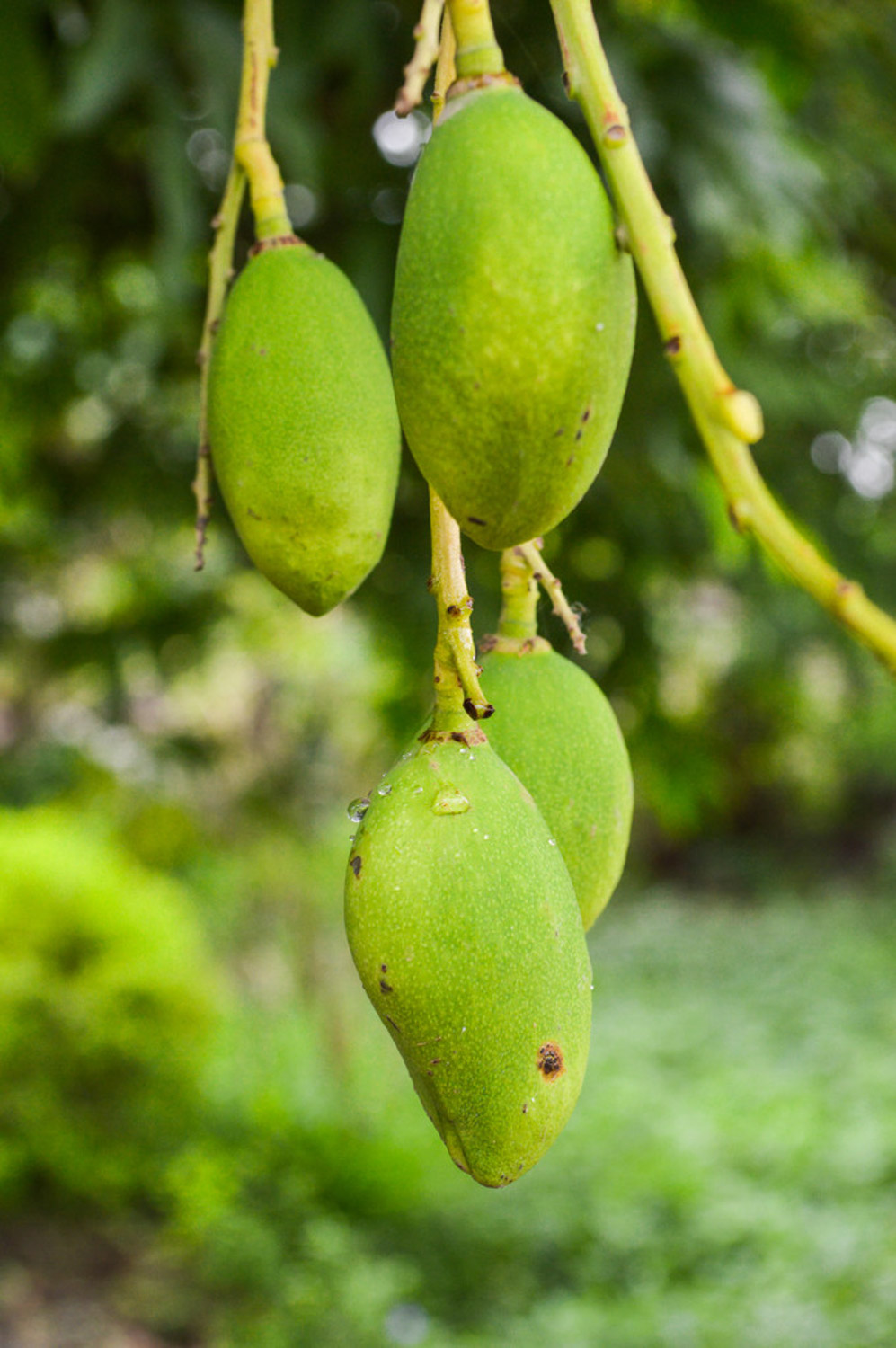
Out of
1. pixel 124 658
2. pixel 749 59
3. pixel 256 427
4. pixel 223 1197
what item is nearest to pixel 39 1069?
pixel 223 1197

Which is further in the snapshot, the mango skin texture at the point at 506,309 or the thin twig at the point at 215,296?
the thin twig at the point at 215,296

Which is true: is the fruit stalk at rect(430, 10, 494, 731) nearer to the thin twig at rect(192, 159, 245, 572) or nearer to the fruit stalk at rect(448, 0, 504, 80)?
the fruit stalk at rect(448, 0, 504, 80)

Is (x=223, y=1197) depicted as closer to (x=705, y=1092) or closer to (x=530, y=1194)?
(x=530, y=1194)

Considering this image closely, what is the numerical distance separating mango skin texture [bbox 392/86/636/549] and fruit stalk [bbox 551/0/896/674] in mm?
49

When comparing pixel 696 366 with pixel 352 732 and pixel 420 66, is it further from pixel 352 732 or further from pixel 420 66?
pixel 352 732

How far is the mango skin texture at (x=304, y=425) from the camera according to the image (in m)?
0.64

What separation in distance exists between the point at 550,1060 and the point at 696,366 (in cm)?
30

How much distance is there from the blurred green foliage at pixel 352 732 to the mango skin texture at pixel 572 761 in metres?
0.90

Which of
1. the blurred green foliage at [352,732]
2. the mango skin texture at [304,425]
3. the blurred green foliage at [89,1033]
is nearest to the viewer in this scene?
A: the mango skin texture at [304,425]

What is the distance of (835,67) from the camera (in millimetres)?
1978

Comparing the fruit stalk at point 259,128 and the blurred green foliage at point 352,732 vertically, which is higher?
the fruit stalk at point 259,128

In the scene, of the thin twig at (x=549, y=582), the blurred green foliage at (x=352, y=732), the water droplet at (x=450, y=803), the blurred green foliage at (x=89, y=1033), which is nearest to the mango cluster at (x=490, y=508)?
the water droplet at (x=450, y=803)

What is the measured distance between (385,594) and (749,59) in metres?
0.98

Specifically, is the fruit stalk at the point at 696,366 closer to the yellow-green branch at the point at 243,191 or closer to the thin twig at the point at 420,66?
the thin twig at the point at 420,66
